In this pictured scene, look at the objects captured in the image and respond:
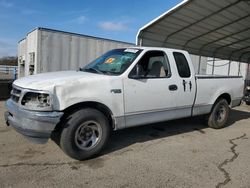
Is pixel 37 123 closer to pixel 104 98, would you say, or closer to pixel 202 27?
pixel 104 98

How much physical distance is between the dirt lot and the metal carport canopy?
641 cm

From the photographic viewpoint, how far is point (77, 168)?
13.1 feet

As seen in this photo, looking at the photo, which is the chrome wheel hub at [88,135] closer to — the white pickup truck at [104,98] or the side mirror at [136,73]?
the white pickup truck at [104,98]

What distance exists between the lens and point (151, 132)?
244 inches

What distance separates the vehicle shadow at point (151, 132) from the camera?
525 cm

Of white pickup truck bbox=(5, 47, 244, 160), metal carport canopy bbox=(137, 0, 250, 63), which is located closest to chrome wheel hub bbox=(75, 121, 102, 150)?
white pickup truck bbox=(5, 47, 244, 160)

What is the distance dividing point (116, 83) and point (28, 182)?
2095 mm

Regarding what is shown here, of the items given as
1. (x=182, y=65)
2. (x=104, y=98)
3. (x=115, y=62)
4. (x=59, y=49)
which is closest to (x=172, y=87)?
(x=182, y=65)

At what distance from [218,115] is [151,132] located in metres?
2.14

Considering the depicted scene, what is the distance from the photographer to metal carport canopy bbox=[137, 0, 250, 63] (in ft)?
34.3

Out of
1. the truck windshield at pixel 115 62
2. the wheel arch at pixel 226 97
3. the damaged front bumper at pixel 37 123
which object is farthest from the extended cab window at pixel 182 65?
the damaged front bumper at pixel 37 123

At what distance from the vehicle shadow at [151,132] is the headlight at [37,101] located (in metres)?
1.44

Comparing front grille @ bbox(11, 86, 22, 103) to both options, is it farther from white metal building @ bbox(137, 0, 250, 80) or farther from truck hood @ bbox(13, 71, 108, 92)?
white metal building @ bbox(137, 0, 250, 80)

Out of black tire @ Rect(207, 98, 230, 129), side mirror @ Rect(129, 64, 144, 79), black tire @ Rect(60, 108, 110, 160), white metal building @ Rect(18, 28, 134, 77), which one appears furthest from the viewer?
white metal building @ Rect(18, 28, 134, 77)
